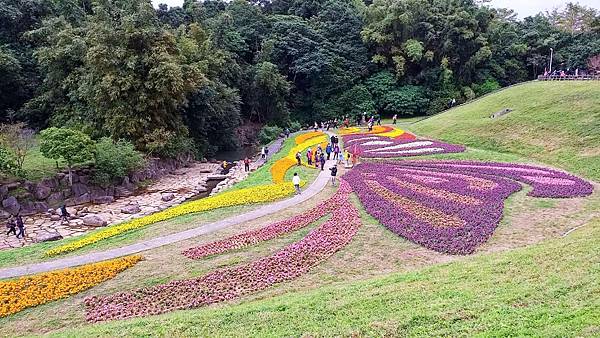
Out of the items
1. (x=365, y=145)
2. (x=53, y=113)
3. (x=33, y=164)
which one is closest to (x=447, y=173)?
(x=365, y=145)

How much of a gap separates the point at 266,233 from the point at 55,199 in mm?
22099

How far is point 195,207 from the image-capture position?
26.2 meters

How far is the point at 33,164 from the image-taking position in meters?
36.2

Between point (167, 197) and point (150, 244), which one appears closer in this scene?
point (150, 244)

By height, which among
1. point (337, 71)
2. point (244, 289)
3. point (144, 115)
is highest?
point (337, 71)

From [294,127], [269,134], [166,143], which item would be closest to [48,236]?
[166,143]

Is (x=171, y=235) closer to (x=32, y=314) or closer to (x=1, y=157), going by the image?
(x=32, y=314)

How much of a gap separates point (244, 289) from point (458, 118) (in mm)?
41801

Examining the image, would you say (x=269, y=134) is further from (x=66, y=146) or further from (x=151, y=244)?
(x=151, y=244)

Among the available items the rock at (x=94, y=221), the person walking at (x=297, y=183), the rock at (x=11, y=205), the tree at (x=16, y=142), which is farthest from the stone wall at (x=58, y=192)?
Answer: the person walking at (x=297, y=183)

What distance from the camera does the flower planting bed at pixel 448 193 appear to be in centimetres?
1939

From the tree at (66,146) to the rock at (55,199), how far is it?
1.47 m

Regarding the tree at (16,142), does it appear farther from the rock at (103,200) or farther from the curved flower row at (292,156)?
the curved flower row at (292,156)

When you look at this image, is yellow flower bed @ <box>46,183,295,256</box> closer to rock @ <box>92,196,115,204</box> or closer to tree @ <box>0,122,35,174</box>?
rock @ <box>92,196,115,204</box>
